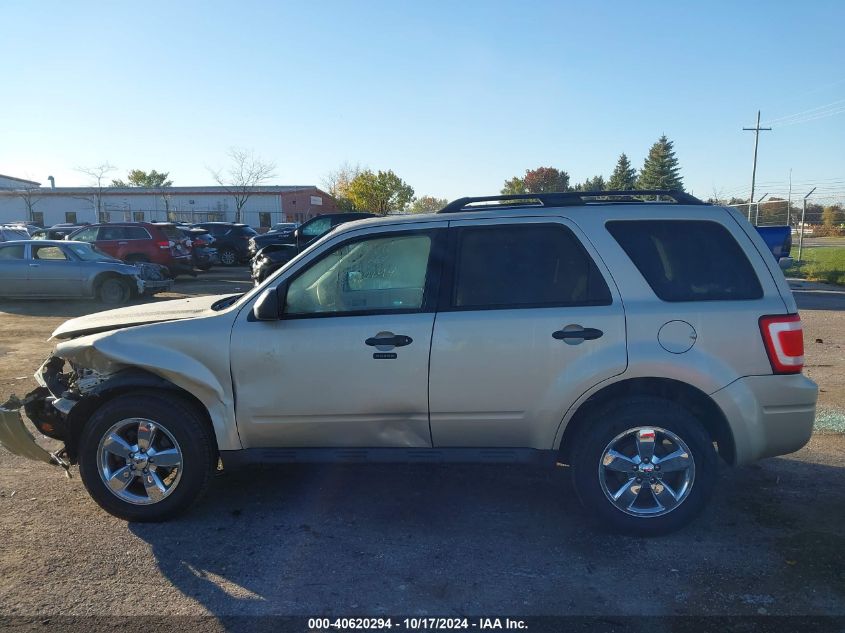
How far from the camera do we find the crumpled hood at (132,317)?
14.0 ft

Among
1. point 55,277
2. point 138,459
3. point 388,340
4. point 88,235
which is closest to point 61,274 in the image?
point 55,277

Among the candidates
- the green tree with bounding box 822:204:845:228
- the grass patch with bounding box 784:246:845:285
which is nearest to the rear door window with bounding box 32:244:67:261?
the grass patch with bounding box 784:246:845:285

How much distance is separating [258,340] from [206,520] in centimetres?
125

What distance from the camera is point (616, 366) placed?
3.75m

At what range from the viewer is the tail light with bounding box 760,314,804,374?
3.76 meters

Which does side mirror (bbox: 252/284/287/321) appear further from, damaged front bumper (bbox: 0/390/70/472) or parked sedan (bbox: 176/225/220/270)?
parked sedan (bbox: 176/225/220/270)

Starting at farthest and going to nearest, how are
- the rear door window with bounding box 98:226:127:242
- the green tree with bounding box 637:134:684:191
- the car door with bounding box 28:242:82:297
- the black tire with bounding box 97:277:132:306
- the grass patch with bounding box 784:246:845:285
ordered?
1. the green tree with bounding box 637:134:684:191
2. the grass patch with bounding box 784:246:845:285
3. the rear door window with bounding box 98:226:127:242
4. the black tire with bounding box 97:277:132:306
5. the car door with bounding box 28:242:82:297

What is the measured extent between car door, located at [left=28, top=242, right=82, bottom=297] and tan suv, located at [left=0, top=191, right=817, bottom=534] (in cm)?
1117

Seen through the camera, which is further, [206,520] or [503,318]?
[206,520]

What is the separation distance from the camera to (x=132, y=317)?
14.6 ft

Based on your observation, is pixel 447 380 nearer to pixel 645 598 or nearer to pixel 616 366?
pixel 616 366

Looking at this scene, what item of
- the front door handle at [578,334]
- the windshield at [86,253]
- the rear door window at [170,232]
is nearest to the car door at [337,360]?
the front door handle at [578,334]

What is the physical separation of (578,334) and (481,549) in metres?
1.36

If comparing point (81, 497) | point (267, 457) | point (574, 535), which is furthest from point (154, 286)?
point (574, 535)
